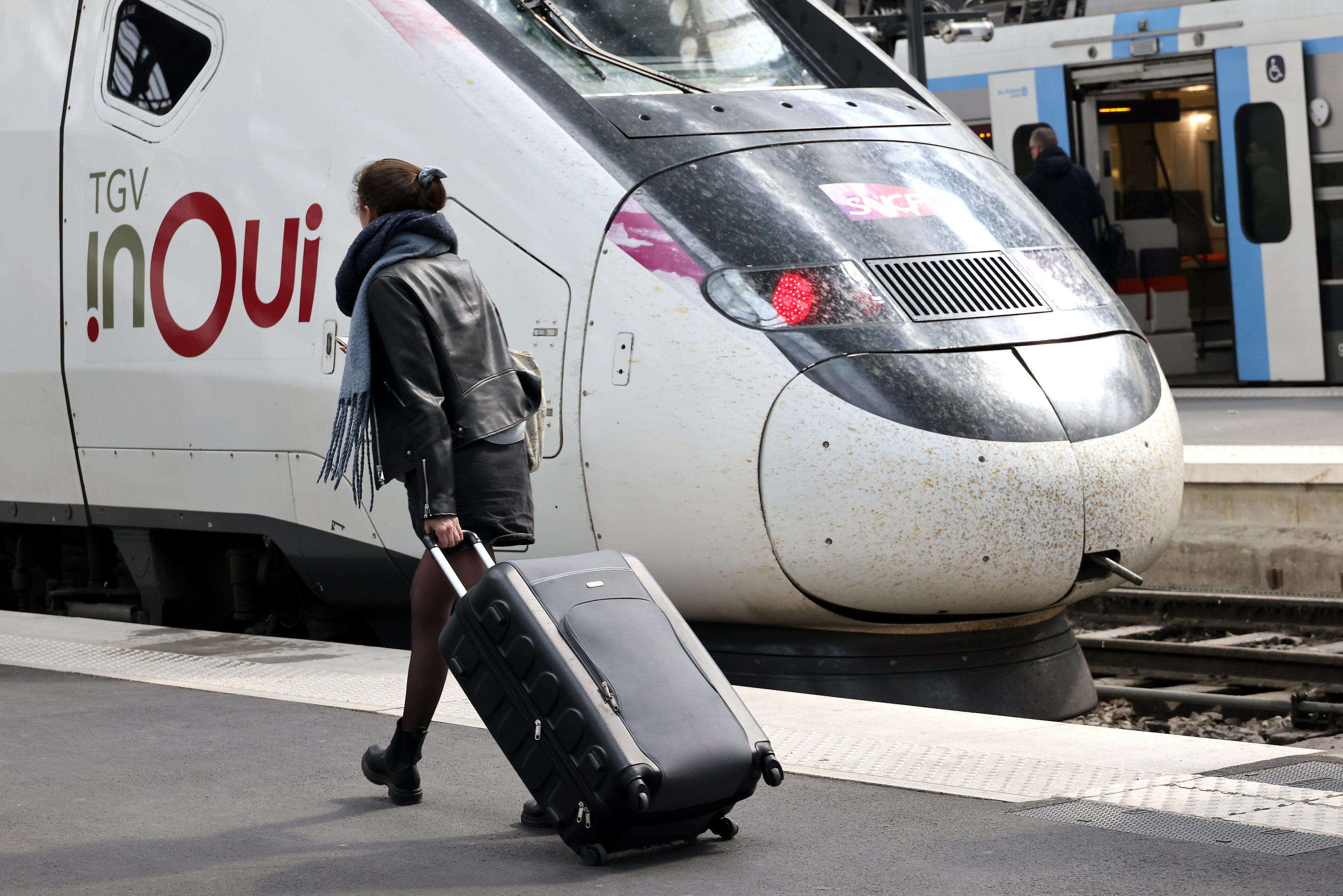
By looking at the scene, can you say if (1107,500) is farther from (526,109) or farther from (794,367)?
(526,109)

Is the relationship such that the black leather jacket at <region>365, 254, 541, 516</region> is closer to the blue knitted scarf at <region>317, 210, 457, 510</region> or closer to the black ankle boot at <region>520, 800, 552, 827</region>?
the blue knitted scarf at <region>317, 210, 457, 510</region>

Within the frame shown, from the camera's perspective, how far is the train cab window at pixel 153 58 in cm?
658

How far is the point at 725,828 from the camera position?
3.85 meters

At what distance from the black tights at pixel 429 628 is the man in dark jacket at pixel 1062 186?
28.7ft

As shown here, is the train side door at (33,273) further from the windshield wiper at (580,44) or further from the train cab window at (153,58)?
the windshield wiper at (580,44)

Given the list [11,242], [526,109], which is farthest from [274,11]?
[11,242]

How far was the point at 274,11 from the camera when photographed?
6.31 metres

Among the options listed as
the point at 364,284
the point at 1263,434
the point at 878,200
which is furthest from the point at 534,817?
the point at 1263,434

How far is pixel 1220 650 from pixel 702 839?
4.20 metres

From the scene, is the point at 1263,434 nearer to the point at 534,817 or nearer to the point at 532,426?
the point at 532,426

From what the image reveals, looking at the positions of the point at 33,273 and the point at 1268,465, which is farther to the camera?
the point at 1268,465

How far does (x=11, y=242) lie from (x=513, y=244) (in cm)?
240

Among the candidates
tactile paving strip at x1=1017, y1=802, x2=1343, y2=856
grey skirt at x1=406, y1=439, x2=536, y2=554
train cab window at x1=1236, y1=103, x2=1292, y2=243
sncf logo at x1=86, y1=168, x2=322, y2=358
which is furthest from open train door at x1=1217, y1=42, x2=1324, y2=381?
grey skirt at x1=406, y1=439, x2=536, y2=554

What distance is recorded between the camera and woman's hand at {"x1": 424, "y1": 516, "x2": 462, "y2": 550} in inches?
157
